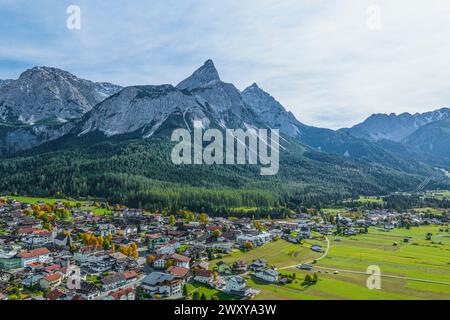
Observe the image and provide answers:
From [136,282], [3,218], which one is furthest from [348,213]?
[3,218]

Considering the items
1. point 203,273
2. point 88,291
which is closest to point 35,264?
point 88,291

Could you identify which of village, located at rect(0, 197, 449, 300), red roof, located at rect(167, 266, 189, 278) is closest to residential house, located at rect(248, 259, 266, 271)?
village, located at rect(0, 197, 449, 300)

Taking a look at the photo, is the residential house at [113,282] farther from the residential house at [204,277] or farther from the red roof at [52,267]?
the red roof at [52,267]

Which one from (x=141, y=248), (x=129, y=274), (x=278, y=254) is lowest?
(x=278, y=254)

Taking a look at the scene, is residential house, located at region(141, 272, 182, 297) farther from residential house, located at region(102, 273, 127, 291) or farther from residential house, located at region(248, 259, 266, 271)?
residential house, located at region(248, 259, 266, 271)

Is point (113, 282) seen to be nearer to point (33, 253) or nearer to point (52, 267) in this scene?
point (52, 267)
